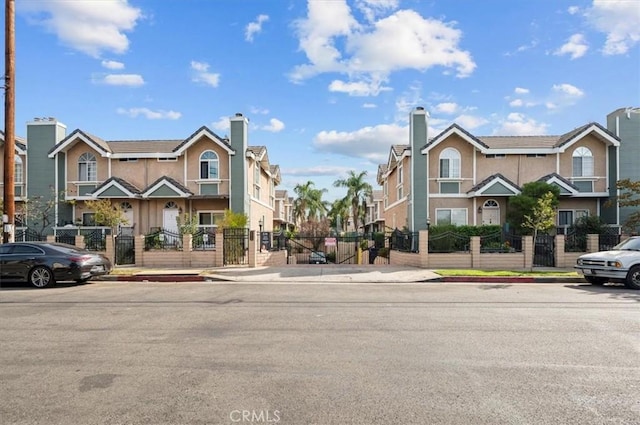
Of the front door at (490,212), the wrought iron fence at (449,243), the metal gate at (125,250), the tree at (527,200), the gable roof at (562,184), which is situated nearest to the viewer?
the metal gate at (125,250)

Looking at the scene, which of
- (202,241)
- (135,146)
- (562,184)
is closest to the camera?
(202,241)

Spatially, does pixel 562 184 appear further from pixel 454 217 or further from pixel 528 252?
pixel 528 252

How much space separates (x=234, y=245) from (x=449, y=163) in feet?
44.1

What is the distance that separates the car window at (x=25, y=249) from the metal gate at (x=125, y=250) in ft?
20.3

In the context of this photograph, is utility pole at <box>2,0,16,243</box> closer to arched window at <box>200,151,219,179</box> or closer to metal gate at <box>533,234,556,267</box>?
arched window at <box>200,151,219,179</box>

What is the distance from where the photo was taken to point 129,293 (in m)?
12.5

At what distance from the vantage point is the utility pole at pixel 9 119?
1661 centimetres

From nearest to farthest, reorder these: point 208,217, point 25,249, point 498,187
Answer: point 25,249
point 498,187
point 208,217

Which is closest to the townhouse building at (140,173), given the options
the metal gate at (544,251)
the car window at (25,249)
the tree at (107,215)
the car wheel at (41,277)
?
the tree at (107,215)

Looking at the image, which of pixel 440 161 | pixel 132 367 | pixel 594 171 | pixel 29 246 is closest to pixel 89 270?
pixel 29 246

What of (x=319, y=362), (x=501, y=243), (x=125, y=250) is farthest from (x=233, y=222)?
(x=319, y=362)

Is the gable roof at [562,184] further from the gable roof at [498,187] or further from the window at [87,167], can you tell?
the window at [87,167]

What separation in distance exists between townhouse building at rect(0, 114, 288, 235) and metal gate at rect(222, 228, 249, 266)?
576cm

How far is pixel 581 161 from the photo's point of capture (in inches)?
1046
